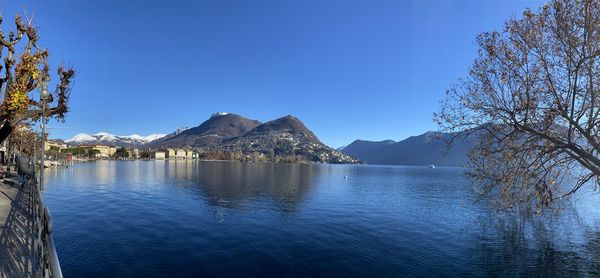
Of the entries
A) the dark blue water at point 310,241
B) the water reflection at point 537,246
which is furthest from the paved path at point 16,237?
the water reflection at point 537,246

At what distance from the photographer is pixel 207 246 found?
86.0ft

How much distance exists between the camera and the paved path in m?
11.9

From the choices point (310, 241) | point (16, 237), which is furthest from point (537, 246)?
point (16, 237)

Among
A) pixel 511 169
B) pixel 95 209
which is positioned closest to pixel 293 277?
pixel 511 169

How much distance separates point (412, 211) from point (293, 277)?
3292 centimetres

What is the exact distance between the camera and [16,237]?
15.9m

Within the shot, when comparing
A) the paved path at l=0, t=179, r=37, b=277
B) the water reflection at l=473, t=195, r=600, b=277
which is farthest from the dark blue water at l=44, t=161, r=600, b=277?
the paved path at l=0, t=179, r=37, b=277

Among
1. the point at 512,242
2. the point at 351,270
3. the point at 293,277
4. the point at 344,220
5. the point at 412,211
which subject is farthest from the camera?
the point at 412,211

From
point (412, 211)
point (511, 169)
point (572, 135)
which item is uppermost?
point (572, 135)

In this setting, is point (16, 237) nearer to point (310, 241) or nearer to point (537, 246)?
point (310, 241)

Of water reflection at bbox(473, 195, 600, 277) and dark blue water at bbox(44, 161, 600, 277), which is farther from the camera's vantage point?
water reflection at bbox(473, 195, 600, 277)

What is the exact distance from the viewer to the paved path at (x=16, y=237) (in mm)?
11914

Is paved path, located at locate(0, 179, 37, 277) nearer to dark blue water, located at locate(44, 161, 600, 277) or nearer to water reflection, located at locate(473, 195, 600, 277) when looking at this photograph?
dark blue water, located at locate(44, 161, 600, 277)

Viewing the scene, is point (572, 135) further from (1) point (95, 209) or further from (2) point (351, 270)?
(1) point (95, 209)
